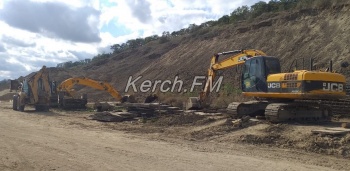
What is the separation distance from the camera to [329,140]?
10555 mm

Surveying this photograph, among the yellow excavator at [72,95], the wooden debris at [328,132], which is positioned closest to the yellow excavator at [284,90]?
the wooden debris at [328,132]

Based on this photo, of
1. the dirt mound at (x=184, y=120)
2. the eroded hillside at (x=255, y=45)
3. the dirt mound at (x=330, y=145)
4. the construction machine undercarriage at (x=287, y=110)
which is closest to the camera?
the dirt mound at (x=330, y=145)

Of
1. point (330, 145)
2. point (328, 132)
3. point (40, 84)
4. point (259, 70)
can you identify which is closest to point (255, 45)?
point (40, 84)

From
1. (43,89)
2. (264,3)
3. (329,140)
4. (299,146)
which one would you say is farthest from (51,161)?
(264,3)

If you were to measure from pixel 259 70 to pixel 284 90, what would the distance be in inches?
67.2

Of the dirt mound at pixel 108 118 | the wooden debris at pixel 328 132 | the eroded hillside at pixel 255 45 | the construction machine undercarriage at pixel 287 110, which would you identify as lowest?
the dirt mound at pixel 108 118

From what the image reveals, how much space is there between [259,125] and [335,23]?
55.1ft

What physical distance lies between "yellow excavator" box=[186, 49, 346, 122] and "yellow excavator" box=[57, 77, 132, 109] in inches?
469

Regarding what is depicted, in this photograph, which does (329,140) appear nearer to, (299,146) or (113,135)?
(299,146)

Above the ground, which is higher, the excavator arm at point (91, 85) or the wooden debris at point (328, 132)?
the excavator arm at point (91, 85)

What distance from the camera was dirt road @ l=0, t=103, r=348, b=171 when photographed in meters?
8.27

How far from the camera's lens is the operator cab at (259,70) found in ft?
48.6

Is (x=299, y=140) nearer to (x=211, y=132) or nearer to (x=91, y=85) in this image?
(x=211, y=132)

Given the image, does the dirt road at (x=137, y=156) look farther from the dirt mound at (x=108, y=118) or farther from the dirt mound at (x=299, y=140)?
the dirt mound at (x=108, y=118)
